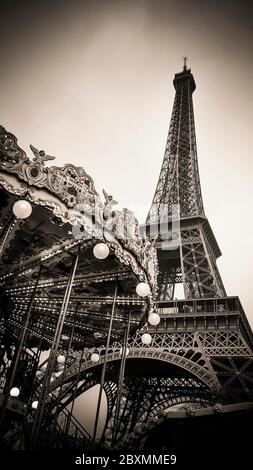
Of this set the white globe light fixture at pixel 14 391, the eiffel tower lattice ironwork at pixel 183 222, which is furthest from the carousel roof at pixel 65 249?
the eiffel tower lattice ironwork at pixel 183 222

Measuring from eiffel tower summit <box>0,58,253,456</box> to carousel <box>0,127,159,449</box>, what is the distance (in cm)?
3

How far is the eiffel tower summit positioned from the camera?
17.6 feet

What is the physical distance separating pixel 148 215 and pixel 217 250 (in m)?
6.81

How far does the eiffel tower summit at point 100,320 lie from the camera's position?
537cm

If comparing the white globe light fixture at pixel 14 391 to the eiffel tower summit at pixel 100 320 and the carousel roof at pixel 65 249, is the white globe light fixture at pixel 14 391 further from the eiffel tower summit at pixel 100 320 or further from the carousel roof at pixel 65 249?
the carousel roof at pixel 65 249

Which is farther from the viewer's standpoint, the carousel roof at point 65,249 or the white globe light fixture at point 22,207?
the carousel roof at point 65,249

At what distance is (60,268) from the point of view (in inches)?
317

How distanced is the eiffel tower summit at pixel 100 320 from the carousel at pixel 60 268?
0.03m

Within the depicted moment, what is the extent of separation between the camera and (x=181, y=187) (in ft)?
101

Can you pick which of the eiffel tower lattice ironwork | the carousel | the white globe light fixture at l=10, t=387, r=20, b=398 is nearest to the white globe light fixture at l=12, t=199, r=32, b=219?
the carousel

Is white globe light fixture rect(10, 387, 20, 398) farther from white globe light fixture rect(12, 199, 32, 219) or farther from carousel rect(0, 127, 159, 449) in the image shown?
white globe light fixture rect(12, 199, 32, 219)

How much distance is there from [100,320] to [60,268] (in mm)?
2725

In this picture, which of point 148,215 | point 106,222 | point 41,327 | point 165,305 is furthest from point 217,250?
point 106,222

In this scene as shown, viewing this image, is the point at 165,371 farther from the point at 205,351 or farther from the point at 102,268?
the point at 102,268
